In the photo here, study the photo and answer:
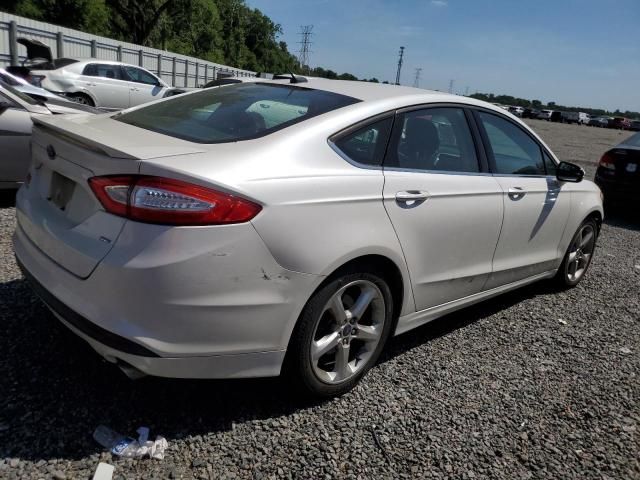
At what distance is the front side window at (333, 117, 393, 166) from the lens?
2.64m

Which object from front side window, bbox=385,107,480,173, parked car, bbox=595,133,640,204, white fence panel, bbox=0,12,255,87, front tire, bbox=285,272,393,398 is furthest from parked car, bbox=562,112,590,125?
front tire, bbox=285,272,393,398

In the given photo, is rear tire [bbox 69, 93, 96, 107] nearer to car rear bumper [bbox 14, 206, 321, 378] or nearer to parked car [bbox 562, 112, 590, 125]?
car rear bumper [bbox 14, 206, 321, 378]

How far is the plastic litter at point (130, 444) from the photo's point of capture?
2.23 m

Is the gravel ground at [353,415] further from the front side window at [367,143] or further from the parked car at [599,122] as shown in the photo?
the parked car at [599,122]

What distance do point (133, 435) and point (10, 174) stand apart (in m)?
3.95

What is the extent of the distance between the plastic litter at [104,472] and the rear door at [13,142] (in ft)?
13.2

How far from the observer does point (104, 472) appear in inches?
82.5

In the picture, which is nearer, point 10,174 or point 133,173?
Result: point 133,173

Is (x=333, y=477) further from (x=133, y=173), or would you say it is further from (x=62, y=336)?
(x=62, y=336)

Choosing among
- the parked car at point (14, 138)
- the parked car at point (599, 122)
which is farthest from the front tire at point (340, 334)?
the parked car at point (599, 122)

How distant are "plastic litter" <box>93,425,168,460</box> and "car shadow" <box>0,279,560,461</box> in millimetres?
36

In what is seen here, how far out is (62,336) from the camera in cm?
300

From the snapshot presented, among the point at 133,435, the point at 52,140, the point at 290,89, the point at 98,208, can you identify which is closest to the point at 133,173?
the point at 98,208

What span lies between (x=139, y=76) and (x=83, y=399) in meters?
15.4
